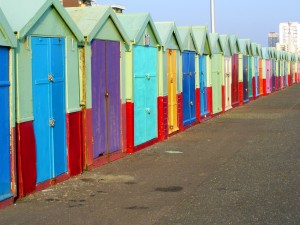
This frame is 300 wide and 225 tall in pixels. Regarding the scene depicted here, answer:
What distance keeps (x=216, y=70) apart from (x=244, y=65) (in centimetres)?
703

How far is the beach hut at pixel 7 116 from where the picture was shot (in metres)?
7.25

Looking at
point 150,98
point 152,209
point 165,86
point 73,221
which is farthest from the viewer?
point 165,86

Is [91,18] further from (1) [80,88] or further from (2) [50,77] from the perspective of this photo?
(2) [50,77]

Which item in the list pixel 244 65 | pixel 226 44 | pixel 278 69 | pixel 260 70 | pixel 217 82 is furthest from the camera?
pixel 278 69

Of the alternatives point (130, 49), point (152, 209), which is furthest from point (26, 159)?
point (130, 49)

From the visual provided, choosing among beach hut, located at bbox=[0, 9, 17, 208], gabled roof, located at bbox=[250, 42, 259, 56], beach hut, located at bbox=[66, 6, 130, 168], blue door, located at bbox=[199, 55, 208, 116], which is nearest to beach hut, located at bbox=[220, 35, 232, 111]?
blue door, located at bbox=[199, 55, 208, 116]

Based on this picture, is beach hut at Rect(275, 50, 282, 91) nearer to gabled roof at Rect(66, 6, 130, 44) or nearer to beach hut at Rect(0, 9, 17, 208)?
gabled roof at Rect(66, 6, 130, 44)

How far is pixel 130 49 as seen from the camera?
1202 centimetres

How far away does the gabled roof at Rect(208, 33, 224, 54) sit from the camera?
21013 mm

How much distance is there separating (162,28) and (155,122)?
2859 millimetres

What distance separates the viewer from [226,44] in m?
23.5

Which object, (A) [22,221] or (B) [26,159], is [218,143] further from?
(A) [22,221]

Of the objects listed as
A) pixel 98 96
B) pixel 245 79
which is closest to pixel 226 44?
pixel 245 79

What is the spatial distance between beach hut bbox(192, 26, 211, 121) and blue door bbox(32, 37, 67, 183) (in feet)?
33.1
